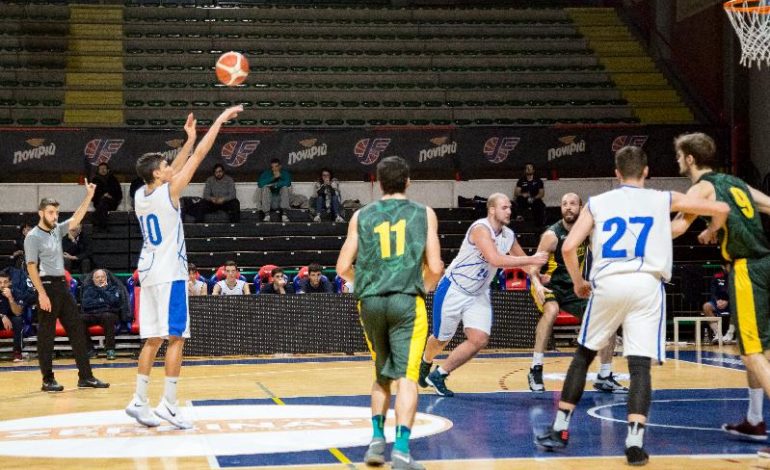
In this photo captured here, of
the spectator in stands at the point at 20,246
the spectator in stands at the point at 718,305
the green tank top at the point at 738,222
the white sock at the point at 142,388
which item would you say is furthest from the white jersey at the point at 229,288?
the green tank top at the point at 738,222

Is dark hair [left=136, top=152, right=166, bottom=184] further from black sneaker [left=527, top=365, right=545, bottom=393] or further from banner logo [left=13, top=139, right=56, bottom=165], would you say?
banner logo [left=13, top=139, right=56, bottom=165]

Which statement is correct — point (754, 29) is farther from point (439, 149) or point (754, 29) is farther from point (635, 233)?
point (439, 149)

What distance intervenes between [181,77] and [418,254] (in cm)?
2028

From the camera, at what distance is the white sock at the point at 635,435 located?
5914 millimetres

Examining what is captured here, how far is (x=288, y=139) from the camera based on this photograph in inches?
830

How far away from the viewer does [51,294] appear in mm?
10953

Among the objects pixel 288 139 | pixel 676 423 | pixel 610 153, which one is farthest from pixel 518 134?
pixel 676 423

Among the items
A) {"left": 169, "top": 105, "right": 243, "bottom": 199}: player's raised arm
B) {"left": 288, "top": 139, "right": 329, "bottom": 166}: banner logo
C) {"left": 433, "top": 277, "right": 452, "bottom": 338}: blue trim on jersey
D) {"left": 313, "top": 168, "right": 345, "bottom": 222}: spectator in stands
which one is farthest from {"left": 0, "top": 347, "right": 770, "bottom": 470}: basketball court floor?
{"left": 288, "top": 139, "right": 329, "bottom": 166}: banner logo

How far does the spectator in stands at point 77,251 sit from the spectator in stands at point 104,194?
94 cm

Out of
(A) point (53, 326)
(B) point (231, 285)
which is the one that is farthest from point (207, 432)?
(B) point (231, 285)

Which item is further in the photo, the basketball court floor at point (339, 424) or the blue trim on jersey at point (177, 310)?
the blue trim on jersey at point (177, 310)

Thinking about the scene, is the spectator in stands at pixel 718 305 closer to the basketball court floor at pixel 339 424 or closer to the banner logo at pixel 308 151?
the basketball court floor at pixel 339 424

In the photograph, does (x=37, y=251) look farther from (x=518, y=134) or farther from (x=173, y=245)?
(x=518, y=134)

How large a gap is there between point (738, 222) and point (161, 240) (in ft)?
13.5
